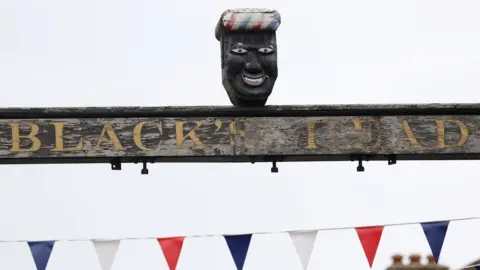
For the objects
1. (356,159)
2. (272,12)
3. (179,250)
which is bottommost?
(179,250)

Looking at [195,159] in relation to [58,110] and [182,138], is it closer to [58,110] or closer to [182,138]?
[182,138]

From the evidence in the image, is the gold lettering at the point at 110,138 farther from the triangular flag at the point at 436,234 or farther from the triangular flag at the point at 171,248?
the triangular flag at the point at 436,234

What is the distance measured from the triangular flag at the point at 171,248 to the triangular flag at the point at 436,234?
2.52 meters

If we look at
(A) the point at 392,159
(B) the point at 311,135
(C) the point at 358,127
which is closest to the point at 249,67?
(B) the point at 311,135

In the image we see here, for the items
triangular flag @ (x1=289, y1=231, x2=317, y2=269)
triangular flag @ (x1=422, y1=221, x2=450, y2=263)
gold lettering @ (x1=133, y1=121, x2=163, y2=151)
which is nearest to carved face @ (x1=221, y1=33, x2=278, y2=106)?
gold lettering @ (x1=133, y1=121, x2=163, y2=151)

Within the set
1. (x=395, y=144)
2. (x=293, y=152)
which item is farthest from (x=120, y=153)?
(x=395, y=144)

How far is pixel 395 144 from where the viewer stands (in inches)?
580

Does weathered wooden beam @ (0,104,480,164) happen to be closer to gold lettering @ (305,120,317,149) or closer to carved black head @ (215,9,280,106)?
gold lettering @ (305,120,317,149)

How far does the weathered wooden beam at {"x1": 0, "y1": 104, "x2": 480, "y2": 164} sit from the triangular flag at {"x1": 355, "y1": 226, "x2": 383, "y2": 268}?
135 centimetres

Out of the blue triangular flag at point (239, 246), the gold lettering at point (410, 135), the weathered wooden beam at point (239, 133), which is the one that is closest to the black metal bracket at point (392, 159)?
the weathered wooden beam at point (239, 133)

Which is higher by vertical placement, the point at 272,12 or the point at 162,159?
the point at 272,12

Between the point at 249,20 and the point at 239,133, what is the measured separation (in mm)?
1109

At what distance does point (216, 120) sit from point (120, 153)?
947mm

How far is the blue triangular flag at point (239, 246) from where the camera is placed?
15727 mm
